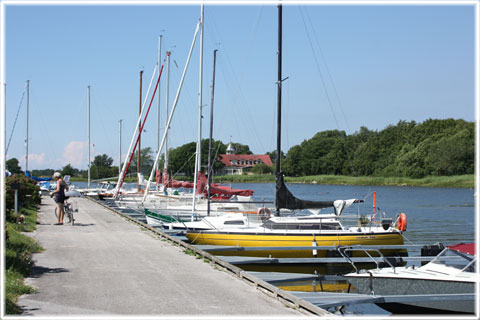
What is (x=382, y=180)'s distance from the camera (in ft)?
344

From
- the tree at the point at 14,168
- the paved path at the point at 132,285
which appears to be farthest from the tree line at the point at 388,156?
the paved path at the point at 132,285

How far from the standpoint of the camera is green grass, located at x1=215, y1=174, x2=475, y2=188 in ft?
315

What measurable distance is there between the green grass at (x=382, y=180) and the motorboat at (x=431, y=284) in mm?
83810

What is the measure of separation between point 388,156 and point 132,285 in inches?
4522

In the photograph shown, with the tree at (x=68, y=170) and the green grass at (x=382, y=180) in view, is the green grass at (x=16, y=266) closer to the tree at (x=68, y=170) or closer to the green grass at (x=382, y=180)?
the green grass at (x=382, y=180)

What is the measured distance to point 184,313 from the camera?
870 cm

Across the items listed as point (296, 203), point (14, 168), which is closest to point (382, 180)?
point (14, 168)

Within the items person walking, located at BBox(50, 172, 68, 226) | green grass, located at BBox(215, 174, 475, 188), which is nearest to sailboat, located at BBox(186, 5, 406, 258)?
person walking, located at BBox(50, 172, 68, 226)

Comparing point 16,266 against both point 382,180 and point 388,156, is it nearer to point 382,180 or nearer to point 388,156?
point 382,180

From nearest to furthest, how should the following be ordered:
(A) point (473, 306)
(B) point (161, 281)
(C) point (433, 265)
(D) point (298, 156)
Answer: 1. (B) point (161, 281)
2. (A) point (473, 306)
3. (C) point (433, 265)
4. (D) point (298, 156)

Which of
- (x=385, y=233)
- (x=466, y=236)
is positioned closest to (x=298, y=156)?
(x=466, y=236)

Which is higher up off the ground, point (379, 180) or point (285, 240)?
point (379, 180)

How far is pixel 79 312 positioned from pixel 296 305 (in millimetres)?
3618

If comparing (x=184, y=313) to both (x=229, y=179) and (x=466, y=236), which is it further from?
(x=229, y=179)
